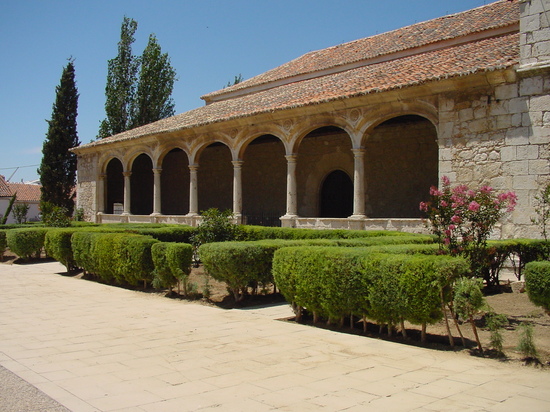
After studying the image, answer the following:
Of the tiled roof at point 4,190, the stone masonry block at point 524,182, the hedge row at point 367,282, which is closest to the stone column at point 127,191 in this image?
the stone masonry block at point 524,182

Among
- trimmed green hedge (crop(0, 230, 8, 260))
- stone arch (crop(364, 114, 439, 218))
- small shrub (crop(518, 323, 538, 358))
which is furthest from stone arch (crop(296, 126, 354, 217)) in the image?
small shrub (crop(518, 323, 538, 358))

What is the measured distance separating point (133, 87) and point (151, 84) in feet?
4.06

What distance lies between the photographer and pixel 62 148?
2819 cm

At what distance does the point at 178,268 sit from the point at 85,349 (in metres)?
3.01

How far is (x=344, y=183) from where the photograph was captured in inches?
684

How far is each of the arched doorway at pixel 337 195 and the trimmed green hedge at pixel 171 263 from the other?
9776 mm

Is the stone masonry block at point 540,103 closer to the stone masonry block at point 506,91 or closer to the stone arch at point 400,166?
the stone masonry block at point 506,91

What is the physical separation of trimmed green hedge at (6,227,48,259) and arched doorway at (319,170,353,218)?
8.70 m

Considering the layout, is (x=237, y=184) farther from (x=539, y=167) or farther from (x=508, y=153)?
(x=539, y=167)

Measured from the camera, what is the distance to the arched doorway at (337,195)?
56.7 ft

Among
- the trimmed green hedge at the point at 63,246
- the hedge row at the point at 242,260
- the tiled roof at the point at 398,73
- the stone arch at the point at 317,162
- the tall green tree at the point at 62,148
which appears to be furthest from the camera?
the tall green tree at the point at 62,148

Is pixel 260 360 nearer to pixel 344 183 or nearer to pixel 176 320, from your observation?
pixel 176 320

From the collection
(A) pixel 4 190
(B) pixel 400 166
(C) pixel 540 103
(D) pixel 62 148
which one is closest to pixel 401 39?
(B) pixel 400 166

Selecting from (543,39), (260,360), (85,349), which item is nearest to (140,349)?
(85,349)
